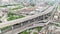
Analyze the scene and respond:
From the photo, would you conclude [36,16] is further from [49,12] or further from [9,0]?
[9,0]

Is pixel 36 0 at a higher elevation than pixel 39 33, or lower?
higher

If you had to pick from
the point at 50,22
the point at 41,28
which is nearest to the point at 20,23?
the point at 41,28

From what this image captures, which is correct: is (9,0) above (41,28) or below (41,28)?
above

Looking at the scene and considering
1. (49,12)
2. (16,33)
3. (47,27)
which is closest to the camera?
(16,33)

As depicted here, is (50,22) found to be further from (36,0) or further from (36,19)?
(36,0)

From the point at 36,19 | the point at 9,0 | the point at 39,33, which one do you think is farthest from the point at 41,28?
the point at 9,0

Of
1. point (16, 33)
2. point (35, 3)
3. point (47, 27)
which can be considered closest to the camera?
point (16, 33)

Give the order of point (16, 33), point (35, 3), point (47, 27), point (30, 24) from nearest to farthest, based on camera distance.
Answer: point (16, 33)
point (47, 27)
point (30, 24)
point (35, 3)

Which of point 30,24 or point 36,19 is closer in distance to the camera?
point 30,24

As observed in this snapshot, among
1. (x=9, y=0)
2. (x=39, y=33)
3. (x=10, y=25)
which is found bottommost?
(x=39, y=33)
